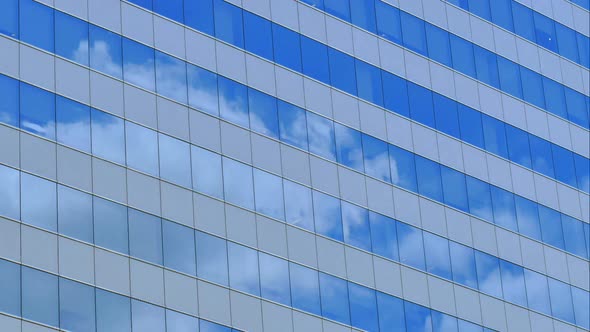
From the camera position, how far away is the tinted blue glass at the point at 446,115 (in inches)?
2886

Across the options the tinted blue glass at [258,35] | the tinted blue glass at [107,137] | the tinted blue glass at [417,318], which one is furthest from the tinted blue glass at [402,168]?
the tinted blue glass at [107,137]

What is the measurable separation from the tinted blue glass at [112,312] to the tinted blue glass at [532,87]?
2666cm

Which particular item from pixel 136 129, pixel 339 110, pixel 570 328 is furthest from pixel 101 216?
pixel 570 328

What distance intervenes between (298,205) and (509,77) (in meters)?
16.4

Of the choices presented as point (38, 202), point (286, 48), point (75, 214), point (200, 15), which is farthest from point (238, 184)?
point (38, 202)

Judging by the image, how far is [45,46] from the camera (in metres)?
59.5

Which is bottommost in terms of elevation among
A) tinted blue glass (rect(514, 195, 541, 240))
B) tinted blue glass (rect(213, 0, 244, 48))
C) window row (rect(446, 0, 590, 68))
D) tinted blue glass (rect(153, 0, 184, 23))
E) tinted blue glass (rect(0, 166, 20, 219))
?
tinted blue glass (rect(0, 166, 20, 219))

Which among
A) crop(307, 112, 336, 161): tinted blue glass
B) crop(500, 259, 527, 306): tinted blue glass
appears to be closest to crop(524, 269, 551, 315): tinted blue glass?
crop(500, 259, 527, 306): tinted blue glass

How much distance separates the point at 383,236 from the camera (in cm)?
6812

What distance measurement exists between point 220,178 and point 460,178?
536 inches

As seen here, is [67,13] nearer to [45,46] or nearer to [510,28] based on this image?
[45,46]

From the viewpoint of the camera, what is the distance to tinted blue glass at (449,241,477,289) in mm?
70625

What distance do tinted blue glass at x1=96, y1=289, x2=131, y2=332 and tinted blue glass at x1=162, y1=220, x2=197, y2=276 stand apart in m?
2.61

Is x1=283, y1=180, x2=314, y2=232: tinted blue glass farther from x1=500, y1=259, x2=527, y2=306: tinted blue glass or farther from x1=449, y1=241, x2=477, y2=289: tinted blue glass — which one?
x1=500, y1=259, x2=527, y2=306: tinted blue glass
